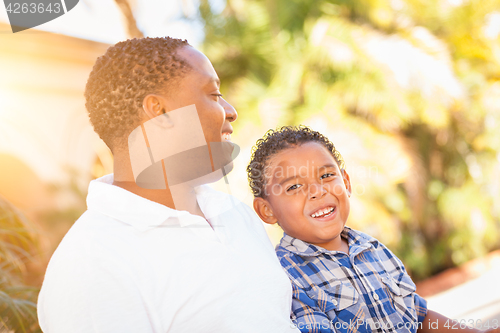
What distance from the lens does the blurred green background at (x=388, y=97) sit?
16.3ft

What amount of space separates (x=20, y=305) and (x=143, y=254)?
1108mm

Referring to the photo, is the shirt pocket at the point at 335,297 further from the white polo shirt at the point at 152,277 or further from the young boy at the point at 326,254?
the white polo shirt at the point at 152,277

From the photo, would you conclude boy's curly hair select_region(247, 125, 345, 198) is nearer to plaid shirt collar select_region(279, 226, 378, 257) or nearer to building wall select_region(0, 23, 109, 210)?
plaid shirt collar select_region(279, 226, 378, 257)

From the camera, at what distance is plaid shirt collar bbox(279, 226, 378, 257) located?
1.70 m

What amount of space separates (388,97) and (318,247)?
12.9 ft

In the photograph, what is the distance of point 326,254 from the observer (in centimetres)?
172

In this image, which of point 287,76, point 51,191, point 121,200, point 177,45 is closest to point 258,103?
point 287,76

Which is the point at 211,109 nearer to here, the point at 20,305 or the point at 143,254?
the point at 143,254

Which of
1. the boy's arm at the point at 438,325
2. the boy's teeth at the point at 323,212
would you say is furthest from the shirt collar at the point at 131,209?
the boy's arm at the point at 438,325

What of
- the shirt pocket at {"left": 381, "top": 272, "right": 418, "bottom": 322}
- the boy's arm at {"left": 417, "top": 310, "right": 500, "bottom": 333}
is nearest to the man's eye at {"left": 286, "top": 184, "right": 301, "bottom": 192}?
the shirt pocket at {"left": 381, "top": 272, "right": 418, "bottom": 322}

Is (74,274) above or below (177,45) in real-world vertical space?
below

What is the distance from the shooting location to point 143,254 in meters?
1.15

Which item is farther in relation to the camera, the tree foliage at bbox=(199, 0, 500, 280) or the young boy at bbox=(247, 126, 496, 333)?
the tree foliage at bbox=(199, 0, 500, 280)

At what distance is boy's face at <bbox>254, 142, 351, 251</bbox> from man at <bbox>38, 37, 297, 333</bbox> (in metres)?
0.26
